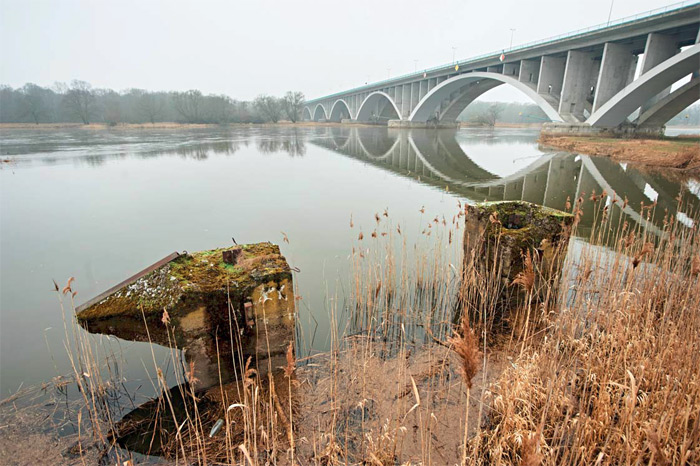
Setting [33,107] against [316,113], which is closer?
[33,107]

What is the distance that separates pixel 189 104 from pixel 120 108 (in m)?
14.9

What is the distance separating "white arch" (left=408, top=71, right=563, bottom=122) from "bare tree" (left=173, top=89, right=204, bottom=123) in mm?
46606

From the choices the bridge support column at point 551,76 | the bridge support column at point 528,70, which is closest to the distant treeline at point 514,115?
the bridge support column at point 528,70

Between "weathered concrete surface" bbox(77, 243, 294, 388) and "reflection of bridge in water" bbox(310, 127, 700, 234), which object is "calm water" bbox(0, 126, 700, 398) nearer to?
"reflection of bridge in water" bbox(310, 127, 700, 234)

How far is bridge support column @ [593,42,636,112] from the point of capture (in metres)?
30.5

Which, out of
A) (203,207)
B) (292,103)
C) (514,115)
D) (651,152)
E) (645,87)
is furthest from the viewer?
(514,115)

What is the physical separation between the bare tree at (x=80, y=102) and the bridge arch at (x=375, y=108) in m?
56.6

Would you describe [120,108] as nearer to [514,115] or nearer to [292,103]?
[292,103]

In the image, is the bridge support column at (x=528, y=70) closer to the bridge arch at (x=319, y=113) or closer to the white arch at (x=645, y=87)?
the white arch at (x=645, y=87)

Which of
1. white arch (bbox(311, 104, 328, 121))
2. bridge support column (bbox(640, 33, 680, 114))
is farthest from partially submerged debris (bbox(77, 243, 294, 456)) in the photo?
white arch (bbox(311, 104, 328, 121))

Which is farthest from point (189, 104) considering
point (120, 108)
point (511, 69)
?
point (511, 69)

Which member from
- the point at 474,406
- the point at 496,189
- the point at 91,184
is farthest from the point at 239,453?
the point at 91,184

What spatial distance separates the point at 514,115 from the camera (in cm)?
12200

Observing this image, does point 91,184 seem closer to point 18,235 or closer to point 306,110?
point 18,235
